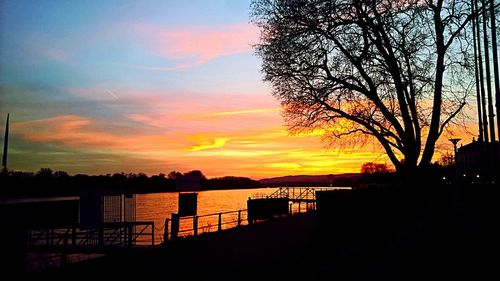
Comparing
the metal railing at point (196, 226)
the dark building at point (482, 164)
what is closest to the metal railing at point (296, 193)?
the dark building at point (482, 164)

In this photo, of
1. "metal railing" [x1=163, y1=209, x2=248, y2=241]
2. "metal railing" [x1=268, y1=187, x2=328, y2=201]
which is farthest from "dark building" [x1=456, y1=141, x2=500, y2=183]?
"metal railing" [x1=268, y1=187, x2=328, y2=201]

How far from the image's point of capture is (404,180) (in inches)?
882

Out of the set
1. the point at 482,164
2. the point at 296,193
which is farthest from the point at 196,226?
the point at 296,193

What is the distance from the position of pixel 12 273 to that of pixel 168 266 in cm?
378

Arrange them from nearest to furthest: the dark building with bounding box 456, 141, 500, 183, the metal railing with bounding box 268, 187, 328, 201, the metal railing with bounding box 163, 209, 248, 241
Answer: the metal railing with bounding box 163, 209, 248, 241, the dark building with bounding box 456, 141, 500, 183, the metal railing with bounding box 268, 187, 328, 201

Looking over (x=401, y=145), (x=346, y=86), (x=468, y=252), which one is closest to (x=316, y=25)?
(x=346, y=86)

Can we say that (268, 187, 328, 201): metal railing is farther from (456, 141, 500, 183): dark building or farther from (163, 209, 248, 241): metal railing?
(163, 209, 248, 241): metal railing

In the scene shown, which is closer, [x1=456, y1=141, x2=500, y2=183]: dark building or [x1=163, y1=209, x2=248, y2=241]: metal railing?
[x1=163, y1=209, x2=248, y2=241]: metal railing

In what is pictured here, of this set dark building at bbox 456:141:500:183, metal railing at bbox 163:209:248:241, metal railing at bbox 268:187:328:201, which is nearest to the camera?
metal railing at bbox 163:209:248:241

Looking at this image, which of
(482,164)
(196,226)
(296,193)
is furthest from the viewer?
(296,193)

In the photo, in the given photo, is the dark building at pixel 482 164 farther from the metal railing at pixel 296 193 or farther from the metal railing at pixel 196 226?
the metal railing at pixel 296 193

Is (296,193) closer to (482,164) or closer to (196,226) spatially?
(482,164)

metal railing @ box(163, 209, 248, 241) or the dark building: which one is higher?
the dark building

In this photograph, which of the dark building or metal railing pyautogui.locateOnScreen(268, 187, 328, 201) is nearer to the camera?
the dark building
